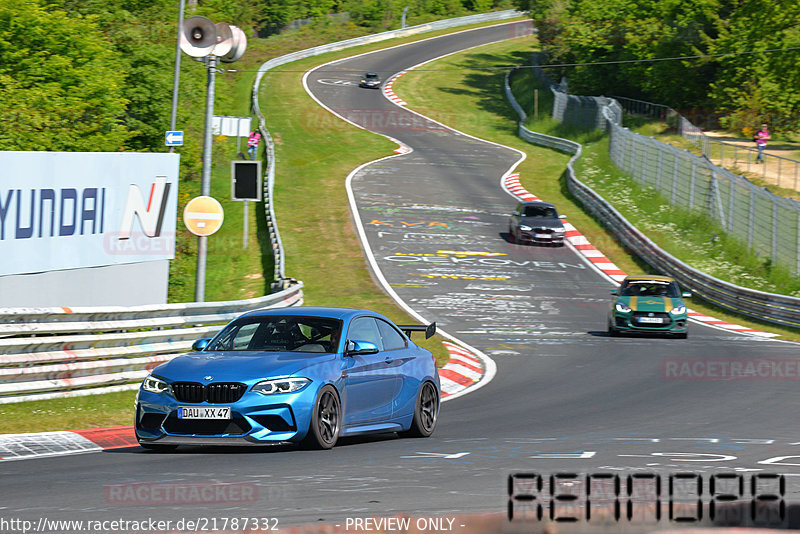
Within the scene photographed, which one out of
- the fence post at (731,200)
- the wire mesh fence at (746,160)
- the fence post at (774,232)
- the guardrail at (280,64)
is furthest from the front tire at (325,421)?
the wire mesh fence at (746,160)

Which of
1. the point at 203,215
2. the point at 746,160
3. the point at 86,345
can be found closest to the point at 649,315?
the point at 203,215

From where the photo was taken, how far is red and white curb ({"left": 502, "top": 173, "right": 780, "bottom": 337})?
2850 cm

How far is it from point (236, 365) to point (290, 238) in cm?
2942

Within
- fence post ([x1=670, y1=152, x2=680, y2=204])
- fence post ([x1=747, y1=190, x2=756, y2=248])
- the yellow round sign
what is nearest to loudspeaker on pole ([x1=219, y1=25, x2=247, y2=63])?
the yellow round sign

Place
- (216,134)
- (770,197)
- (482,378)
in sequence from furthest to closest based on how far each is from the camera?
(216,134)
(770,197)
(482,378)

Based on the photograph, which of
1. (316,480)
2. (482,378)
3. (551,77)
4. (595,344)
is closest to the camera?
(316,480)

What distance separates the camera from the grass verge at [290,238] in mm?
13227

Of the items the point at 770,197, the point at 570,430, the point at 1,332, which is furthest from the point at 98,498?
the point at 770,197

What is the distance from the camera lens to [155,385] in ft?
33.4

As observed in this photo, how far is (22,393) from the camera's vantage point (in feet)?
43.3

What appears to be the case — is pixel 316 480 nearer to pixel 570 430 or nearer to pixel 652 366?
pixel 570 430

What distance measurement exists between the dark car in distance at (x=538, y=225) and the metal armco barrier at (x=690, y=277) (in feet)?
7.87

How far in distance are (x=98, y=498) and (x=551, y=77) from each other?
74910mm

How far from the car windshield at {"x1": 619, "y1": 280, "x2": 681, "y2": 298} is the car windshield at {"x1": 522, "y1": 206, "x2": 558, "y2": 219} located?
13.9 m
